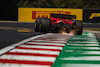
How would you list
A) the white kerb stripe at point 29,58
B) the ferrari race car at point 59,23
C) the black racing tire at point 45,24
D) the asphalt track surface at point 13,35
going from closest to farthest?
the white kerb stripe at point 29,58, the asphalt track surface at point 13,35, the ferrari race car at point 59,23, the black racing tire at point 45,24

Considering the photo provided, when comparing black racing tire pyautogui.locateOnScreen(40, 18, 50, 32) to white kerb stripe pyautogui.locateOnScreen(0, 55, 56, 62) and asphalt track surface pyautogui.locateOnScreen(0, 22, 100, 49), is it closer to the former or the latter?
asphalt track surface pyautogui.locateOnScreen(0, 22, 100, 49)

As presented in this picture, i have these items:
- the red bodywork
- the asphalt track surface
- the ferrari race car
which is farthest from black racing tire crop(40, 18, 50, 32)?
the asphalt track surface

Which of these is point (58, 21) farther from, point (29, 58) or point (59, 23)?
point (29, 58)

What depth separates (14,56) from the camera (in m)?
7.02

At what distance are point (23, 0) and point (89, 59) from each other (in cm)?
4454

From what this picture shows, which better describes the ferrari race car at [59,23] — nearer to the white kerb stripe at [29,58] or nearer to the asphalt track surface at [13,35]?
the asphalt track surface at [13,35]

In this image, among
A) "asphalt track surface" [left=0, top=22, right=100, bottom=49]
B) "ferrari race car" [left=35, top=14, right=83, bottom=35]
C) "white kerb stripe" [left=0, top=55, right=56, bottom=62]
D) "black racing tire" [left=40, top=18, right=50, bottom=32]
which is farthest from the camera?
"black racing tire" [left=40, top=18, right=50, bottom=32]

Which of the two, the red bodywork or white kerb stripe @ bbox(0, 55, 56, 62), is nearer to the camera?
white kerb stripe @ bbox(0, 55, 56, 62)

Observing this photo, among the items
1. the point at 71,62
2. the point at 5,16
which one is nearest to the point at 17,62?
the point at 71,62

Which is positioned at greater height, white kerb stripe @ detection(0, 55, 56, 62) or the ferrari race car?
the ferrari race car

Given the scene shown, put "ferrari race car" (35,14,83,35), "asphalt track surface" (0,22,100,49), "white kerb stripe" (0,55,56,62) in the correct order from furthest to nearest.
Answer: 1. "ferrari race car" (35,14,83,35)
2. "asphalt track surface" (0,22,100,49)
3. "white kerb stripe" (0,55,56,62)

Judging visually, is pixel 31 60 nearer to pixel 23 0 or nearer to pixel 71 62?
pixel 71 62

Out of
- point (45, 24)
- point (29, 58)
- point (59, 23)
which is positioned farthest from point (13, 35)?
point (29, 58)

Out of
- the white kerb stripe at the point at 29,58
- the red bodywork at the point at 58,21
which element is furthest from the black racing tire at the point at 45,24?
the white kerb stripe at the point at 29,58
